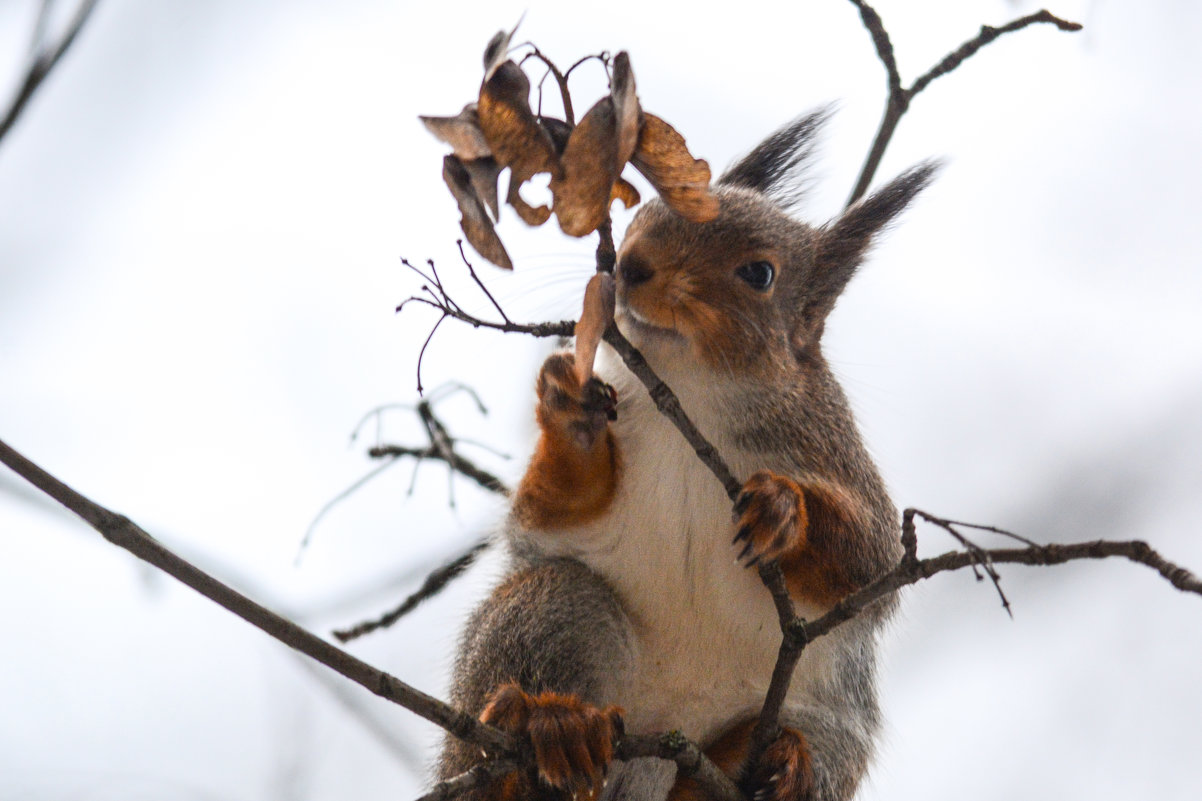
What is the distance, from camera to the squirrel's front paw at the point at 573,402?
2.89 meters

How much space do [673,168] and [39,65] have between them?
1776 mm

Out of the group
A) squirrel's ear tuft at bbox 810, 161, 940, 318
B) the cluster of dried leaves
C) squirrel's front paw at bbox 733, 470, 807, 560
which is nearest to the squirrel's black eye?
squirrel's ear tuft at bbox 810, 161, 940, 318

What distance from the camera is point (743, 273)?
3.06 metres

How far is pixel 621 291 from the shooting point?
8.96ft

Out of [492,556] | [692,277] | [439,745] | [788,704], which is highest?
[692,277]

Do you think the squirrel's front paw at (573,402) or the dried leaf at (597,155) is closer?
the dried leaf at (597,155)

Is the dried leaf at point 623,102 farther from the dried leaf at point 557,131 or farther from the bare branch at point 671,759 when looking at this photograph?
the bare branch at point 671,759

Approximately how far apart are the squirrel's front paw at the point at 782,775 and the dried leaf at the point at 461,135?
176cm

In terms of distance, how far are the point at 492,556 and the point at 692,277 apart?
1276mm

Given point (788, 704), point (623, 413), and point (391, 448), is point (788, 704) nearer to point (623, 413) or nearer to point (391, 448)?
point (623, 413)

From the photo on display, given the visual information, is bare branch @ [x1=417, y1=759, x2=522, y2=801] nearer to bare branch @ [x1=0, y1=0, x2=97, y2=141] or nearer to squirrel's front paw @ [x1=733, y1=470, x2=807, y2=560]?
squirrel's front paw @ [x1=733, y1=470, x2=807, y2=560]

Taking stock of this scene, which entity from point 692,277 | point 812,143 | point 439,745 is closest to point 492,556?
point 439,745

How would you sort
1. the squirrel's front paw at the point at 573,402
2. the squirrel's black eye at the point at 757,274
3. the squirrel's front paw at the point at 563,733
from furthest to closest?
the squirrel's black eye at the point at 757,274
the squirrel's front paw at the point at 573,402
the squirrel's front paw at the point at 563,733

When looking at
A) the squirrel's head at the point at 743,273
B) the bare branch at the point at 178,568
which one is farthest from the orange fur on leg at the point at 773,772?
the bare branch at the point at 178,568
